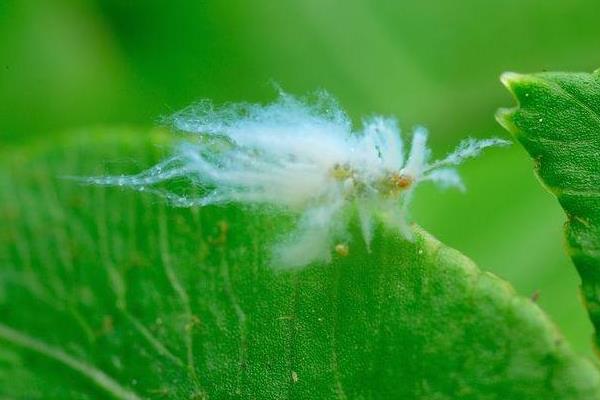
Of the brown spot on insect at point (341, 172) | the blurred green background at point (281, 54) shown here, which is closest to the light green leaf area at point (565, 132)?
the brown spot on insect at point (341, 172)

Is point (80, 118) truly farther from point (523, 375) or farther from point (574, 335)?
point (523, 375)

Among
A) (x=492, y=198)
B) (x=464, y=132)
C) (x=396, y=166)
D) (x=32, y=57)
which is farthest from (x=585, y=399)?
(x=32, y=57)

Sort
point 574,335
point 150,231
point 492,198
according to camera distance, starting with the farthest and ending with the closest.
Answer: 1. point 492,198
2. point 574,335
3. point 150,231

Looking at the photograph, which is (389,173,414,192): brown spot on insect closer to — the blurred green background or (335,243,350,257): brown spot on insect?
(335,243,350,257): brown spot on insect

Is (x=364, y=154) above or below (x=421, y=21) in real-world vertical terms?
below

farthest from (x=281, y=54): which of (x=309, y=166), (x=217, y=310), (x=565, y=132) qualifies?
(x=565, y=132)

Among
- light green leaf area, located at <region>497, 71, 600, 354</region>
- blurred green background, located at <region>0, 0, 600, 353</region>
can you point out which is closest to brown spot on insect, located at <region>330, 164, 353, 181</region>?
light green leaf area, located at <region>497, 71, 600, 354</region>

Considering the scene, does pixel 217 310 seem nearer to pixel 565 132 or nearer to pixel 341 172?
pixel 341 172
